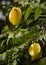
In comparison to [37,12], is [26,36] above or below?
below

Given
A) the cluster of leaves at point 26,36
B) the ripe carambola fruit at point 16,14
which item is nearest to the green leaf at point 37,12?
the cluster of leaves at point 26,36

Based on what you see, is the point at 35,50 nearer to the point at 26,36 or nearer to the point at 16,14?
the point at 26,36

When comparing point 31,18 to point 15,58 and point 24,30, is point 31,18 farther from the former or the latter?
point 15,58

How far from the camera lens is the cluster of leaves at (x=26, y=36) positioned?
1.69 meters

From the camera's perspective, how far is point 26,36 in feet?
5.68

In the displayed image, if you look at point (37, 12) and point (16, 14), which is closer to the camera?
point (37, 12)

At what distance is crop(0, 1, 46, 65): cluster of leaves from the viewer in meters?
1.69

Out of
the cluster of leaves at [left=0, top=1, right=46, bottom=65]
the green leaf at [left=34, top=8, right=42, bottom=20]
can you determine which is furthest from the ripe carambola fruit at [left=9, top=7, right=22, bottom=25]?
the green leaf at [left=34, top=8, right=42, bottom=20]

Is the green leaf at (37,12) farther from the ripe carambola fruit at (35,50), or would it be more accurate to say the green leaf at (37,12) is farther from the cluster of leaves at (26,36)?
the ripe carambola fruit at (35,50)

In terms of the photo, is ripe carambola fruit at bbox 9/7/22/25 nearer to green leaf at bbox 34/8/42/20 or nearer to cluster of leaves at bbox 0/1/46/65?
cluster of leaves at bbox 0/1/46/65

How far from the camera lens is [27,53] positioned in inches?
69.7

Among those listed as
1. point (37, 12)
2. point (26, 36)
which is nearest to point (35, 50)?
point (26, 36)

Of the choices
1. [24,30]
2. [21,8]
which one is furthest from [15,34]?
[21,8]

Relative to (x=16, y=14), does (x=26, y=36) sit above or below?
below
